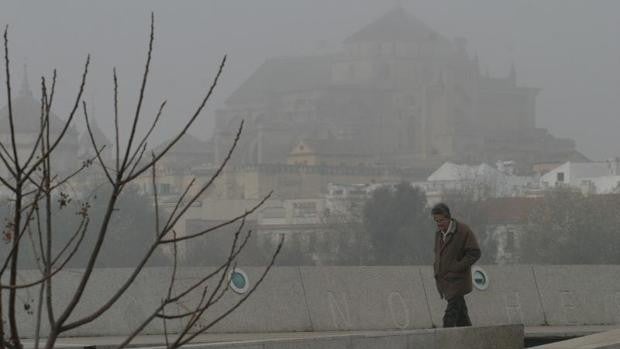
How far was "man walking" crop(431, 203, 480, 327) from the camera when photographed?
33.3ft

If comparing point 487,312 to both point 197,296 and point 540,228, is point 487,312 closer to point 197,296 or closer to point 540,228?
point 197,296

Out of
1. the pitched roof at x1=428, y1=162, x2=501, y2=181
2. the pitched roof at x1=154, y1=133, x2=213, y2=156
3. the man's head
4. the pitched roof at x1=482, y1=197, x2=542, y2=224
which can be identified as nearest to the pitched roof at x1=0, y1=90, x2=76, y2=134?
the pitched roof at x1=154, y1=133, x2=213, y2=156

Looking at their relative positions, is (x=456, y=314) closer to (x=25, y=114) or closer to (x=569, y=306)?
(x=569, y=306)

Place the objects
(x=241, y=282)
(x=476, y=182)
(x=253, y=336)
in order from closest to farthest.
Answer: (x=253, y=336), (x=241, y=282), (x=476, y=182)

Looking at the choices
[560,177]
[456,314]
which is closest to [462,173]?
[560,177]

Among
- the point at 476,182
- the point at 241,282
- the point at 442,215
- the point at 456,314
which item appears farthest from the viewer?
the point at 476,182

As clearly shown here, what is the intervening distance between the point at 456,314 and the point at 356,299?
8.45 ft

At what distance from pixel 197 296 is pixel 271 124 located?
168m

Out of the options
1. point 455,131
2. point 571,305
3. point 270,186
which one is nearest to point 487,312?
point 571,305

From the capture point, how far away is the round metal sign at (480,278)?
13.4 meters

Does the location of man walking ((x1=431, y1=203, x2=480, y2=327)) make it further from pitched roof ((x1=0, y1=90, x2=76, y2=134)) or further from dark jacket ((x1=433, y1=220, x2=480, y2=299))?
pitched roof ((x1=0, y1=90, x2=76, y2=134))

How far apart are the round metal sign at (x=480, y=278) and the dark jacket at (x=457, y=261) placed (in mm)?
3128

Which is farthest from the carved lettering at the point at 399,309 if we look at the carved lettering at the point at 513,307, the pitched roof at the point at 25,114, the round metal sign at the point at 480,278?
the pitched roof at the point at 25,114

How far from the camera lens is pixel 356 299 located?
12664 millimetres
